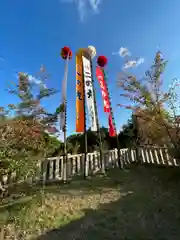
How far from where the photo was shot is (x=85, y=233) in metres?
3.05

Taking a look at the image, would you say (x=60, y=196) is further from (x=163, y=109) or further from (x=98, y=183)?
(x=163, y=109)

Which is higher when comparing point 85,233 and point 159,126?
point 159,126

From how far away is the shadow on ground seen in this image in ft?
10.0

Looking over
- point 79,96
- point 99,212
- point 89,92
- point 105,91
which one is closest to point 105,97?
point 105,91

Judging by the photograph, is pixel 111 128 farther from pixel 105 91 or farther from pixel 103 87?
pixel 103 87

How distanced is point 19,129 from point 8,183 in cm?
264

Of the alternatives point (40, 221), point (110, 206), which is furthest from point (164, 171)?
point (40, 221)

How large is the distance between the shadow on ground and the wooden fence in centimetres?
90

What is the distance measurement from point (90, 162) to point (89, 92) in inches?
126

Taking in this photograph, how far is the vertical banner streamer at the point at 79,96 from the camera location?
6.83 metres

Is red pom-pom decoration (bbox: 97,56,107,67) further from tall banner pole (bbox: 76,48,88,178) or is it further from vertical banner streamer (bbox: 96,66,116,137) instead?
tall banner pole (bbox: 76,48,88,178)

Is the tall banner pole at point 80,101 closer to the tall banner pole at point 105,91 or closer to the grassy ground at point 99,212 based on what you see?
the tall banner pole at point 105,91

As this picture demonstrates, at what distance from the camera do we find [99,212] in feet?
12.7

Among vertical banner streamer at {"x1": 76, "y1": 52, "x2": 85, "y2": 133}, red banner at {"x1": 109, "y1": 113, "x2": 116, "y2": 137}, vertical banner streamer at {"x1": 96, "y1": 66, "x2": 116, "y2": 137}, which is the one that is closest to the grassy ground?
vertical banner streamer at {"x1": 76, "y1": 52, "x2": 85, "y2": 133}
